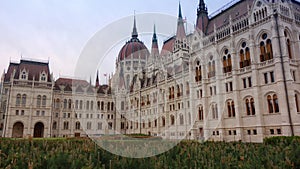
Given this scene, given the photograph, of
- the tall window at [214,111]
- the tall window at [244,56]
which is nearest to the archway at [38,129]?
the tall window at [214,111]

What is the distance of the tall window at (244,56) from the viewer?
34.7m

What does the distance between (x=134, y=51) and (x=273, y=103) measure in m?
64.8

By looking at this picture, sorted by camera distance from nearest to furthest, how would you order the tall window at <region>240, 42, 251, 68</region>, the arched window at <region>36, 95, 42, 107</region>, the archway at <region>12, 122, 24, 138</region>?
the tall window at <region>240, 42, 251, 68</region>, the archway at <region>12, 122, 24, 138</region>, the arched window at <region>36, 95, 42, 107</region>

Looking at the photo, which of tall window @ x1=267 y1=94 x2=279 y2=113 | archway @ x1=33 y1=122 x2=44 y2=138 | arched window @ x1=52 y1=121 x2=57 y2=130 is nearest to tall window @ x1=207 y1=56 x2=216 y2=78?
tall window @ x1=267 y1=94 x2=279 y2=113

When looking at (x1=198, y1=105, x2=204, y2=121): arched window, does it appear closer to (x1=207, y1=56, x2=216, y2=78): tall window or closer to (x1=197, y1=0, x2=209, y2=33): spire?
(x1=207, y1=56, x2=216, y2=78): tall window

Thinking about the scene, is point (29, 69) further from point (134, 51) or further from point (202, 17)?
point (202, 17)

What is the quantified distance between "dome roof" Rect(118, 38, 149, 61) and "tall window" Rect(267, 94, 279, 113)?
54239mm

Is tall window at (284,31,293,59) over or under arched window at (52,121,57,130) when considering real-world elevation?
over

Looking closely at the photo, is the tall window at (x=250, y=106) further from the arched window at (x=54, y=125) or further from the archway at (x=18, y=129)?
the archway at (x=18, y=129)

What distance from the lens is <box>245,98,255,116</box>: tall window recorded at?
32.9m

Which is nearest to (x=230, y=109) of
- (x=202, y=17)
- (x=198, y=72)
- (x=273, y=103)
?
(x=273, y=103)

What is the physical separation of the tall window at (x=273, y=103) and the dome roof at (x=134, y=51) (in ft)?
178

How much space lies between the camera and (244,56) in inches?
1390

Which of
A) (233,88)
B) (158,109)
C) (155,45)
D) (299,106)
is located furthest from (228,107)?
(155,45)
